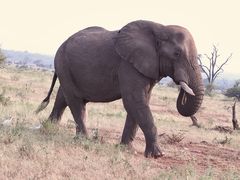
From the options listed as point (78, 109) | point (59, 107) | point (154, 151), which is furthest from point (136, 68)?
point (59, 107)

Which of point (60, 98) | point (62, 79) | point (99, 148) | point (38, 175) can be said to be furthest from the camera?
point (60, 98)

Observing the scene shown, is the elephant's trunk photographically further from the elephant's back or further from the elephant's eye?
the elephant's back

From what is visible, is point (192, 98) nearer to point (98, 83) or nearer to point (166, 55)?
point (166, 55)

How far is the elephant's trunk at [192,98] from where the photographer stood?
8117mm

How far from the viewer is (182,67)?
26.7 feet

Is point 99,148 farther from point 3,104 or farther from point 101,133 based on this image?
point 3,104

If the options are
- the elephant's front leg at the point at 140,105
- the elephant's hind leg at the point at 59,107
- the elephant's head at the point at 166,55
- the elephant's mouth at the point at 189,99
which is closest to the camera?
the elephant's mouth at the point at 189,99

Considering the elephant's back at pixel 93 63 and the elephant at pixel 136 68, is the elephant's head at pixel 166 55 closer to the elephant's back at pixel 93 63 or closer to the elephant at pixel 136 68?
the elephant at pixel 136 68

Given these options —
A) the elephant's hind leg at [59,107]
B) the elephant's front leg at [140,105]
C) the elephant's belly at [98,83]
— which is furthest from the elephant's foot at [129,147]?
the elephant's hind leg at [59,107]

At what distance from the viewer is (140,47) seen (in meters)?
8.54

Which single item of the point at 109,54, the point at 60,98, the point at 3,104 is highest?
the point at 109,54

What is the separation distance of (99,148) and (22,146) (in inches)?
55.9

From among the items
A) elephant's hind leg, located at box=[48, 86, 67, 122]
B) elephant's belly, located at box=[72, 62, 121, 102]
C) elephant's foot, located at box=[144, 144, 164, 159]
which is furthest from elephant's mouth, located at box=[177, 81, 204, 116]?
elephant's hind leg, located at box=[48, 86, 67, 122]

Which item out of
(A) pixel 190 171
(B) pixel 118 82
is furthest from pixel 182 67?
(A) pixel 190 171
